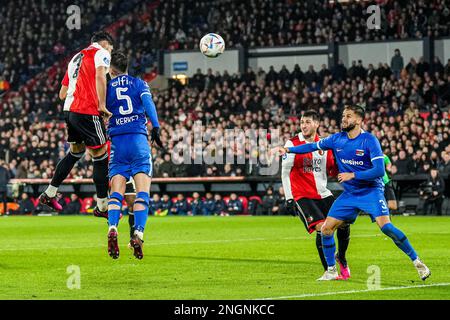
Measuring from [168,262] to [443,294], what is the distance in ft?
17.8

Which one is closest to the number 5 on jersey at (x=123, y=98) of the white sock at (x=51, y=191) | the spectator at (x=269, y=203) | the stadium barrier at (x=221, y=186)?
the white sock at (x=51, y=191)

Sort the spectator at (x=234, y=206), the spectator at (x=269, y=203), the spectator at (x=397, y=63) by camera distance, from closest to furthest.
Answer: the spectator at (x=269, y=203)
the spectator at (x=234, y=206)
the spectator at (x=397, y=63)

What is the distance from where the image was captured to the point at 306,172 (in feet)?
43.0

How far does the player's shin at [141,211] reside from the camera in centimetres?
1233

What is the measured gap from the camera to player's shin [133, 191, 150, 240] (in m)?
12.3

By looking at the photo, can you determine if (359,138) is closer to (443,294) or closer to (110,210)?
(443,294)

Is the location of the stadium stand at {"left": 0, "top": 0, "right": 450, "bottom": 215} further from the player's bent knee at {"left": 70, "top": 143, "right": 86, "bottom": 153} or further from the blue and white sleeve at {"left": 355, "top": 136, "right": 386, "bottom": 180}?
the blue and white sleeve at {"left": 355, "top": 136, "right": 386, "bottom": 180}

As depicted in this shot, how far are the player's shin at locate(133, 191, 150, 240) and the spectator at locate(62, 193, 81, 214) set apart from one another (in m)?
23.9

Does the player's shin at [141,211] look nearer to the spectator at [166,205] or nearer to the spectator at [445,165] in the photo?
the spectator at [445,165]

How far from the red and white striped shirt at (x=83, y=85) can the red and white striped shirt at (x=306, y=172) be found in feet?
8.96

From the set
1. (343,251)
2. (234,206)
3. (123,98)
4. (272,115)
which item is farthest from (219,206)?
(343,251)

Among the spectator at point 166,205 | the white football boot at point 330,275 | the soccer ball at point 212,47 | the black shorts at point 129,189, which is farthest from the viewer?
the spectator at point 166,205

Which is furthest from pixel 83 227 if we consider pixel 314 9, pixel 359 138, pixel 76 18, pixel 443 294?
pixel 76 18

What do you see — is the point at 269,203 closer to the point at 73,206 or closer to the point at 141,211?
the point at 73,206
